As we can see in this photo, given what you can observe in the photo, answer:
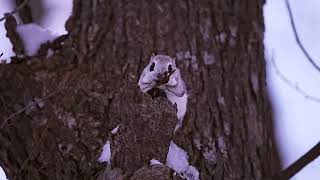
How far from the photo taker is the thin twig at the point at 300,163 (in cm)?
128

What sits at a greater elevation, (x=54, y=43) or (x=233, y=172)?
(x=54, y=43)

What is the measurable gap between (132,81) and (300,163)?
381 millimetres

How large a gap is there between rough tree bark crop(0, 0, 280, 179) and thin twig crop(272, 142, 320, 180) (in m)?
0.26

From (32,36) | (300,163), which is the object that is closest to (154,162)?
(300,163)

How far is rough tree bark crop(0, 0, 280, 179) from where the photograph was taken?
1.50 metres

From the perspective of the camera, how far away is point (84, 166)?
57.4 inches

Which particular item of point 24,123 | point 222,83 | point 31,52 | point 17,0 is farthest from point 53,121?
point 222,83

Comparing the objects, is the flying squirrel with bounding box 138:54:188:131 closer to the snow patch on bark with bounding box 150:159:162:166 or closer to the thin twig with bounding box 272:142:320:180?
the snow patch on bark with bounding box 150:159:162:166

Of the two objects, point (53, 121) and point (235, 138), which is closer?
point (53, 121)

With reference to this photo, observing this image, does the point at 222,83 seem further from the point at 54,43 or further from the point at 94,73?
the point at 54,43

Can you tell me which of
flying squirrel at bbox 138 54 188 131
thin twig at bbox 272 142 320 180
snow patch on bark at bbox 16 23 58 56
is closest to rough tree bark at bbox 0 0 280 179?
snow patch on bark at bbox 16 23 58 56

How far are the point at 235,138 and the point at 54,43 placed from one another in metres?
0.51

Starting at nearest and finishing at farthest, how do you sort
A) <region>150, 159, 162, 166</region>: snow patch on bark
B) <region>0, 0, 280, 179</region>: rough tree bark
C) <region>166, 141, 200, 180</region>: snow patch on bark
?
<region>150, 159, 162, 166</region>: snow patch on bark
<region>166, 141, 200, 180</region>: snow patch on bark
<region>0, 0, 280, 179</region>: rough tree bark

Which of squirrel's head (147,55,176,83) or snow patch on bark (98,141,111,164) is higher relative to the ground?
squirrel's head (147,55,176,83)
